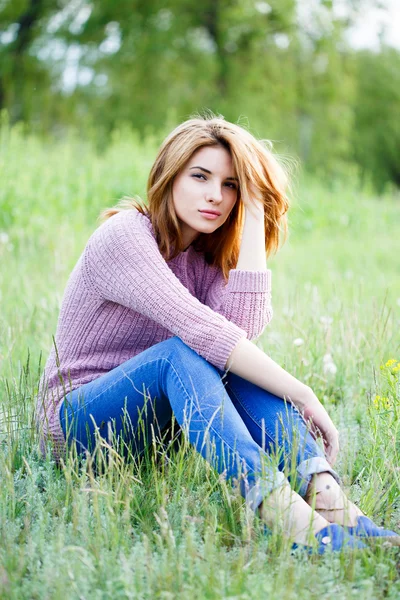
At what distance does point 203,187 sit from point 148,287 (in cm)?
49

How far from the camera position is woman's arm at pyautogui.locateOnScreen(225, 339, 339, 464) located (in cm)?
211

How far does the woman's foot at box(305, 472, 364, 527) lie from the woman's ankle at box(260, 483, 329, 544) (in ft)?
0.23

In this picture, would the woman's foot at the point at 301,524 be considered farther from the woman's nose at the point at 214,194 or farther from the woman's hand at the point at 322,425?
the woman's nose at the point at 214,194

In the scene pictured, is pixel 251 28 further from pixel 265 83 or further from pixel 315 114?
pixel 315 114

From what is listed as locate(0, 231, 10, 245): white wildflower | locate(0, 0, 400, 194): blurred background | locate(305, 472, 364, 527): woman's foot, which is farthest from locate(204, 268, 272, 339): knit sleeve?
locate(0, 0, 400, 194): blurred background

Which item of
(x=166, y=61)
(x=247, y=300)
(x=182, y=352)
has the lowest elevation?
(x=182, y=352)

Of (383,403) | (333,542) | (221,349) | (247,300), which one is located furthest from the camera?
(247,300)

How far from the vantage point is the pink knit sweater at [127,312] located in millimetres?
2141

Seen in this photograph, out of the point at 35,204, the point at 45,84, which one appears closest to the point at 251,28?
the point at 45,84

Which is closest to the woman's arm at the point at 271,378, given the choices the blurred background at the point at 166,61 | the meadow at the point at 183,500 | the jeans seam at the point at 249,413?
the jeans seam at the point at 249,413

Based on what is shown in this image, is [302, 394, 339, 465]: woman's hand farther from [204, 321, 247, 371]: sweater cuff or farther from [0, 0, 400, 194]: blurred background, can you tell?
[0, 0, 400, 194]: blurred background

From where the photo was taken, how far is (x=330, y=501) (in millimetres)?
1915

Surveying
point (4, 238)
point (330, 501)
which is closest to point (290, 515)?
point (330, 501)

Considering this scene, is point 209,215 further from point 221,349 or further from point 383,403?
point 383,403
